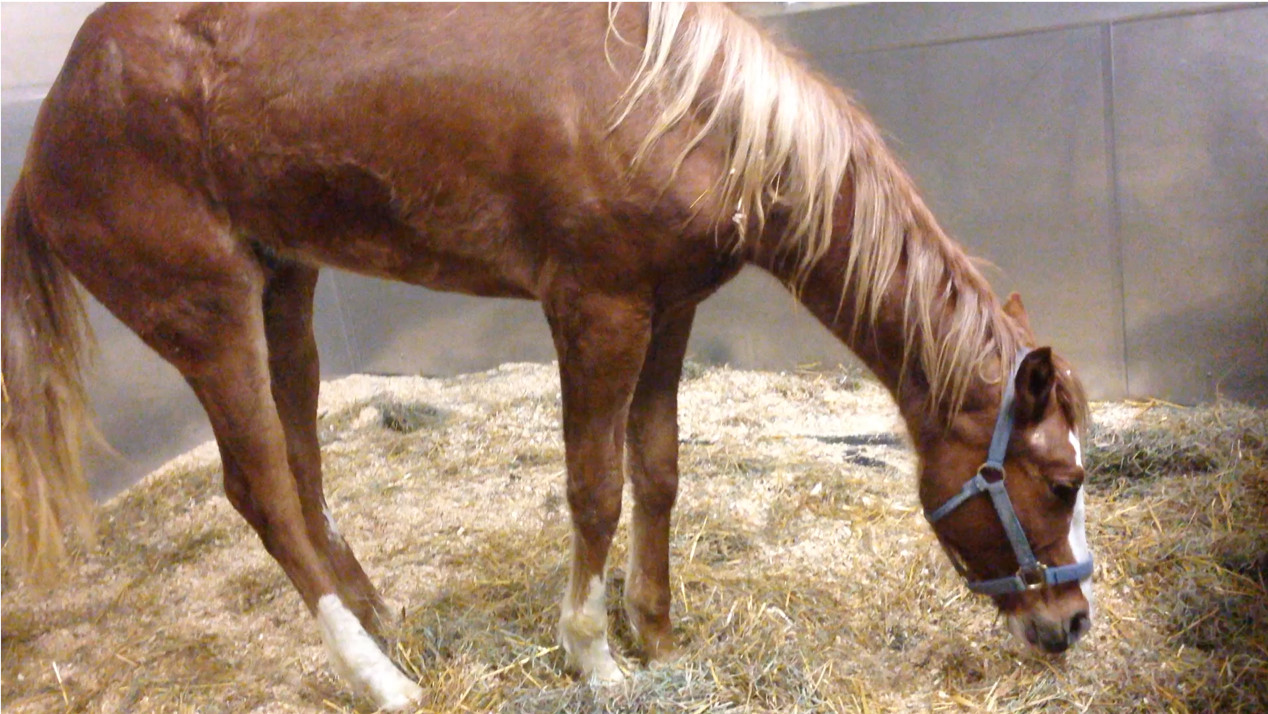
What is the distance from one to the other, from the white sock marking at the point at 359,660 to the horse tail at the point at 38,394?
603mm

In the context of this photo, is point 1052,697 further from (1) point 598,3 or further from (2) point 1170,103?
(2) point 1170,103

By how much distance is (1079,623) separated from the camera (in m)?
1.55

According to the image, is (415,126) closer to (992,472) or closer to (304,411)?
(304,411)

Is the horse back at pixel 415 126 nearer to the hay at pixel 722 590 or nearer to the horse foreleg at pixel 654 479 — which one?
the horse foreleg at pixel 654 479

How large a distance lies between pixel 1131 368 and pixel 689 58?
2587 millimetres

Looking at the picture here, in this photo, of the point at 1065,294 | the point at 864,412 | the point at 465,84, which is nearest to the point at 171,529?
the point at 465,84

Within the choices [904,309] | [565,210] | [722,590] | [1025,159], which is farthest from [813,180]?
[1025,159]

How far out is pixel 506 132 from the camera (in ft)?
4.81

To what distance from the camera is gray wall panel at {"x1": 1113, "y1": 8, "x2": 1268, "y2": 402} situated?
2840mm

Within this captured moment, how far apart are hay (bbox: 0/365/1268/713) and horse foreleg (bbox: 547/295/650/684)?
113 millimetres

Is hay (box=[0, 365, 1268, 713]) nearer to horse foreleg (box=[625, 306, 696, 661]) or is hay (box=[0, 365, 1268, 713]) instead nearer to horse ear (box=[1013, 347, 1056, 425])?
horse foreleg (box=[625, 306, 696, 661])

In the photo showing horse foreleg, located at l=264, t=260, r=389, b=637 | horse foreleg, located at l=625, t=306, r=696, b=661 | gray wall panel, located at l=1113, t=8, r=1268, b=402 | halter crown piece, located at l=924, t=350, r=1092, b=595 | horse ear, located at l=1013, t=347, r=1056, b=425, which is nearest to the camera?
horse ear, located at l=1013, t=347, r=1056, b=425

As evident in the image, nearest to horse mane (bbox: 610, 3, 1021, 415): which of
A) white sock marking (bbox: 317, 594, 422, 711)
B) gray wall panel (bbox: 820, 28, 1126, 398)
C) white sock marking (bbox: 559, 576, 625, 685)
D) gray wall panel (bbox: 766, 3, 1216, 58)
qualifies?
white sock marking (bbox: 559, 576, 625, 685)

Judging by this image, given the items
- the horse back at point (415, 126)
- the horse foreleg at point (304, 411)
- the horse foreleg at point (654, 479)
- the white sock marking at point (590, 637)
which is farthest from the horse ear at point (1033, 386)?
the horse foreleg at point (304, 411)
